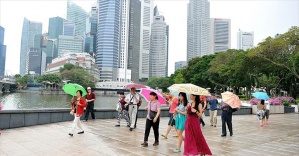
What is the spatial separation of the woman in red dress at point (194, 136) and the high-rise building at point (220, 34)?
152 metres

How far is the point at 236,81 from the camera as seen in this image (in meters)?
45.6

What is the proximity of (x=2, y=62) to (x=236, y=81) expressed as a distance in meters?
146

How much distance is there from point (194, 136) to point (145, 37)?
169 meters

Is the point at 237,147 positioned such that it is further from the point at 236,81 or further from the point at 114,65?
the point at 114,65

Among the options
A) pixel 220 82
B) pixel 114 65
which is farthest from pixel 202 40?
pixel 220 82

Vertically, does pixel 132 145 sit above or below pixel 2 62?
below

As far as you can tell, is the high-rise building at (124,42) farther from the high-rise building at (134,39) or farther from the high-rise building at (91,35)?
the high-rise building at (91,35)

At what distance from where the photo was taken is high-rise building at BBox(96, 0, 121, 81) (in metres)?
128

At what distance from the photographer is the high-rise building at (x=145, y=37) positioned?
545ft

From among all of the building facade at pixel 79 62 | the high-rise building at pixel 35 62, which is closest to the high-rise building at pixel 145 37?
the building facade at pixel 79 62

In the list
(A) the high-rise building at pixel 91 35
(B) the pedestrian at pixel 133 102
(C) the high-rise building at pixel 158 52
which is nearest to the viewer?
(B) the pedestrian at pixel 133 102

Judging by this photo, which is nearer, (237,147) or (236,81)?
(237,147)

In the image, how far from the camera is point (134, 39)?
156 meters

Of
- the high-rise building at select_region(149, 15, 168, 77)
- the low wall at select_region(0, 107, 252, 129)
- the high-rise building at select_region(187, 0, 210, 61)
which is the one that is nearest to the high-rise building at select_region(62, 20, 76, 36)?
the high-rise building at select_region(149, 15, 168, 77)
